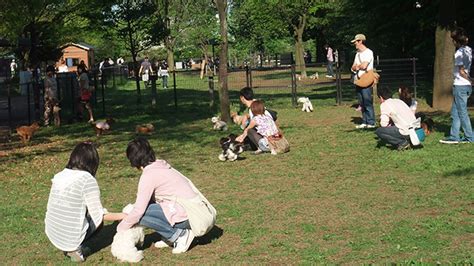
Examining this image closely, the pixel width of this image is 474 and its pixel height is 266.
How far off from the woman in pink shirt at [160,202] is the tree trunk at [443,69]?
12156 mm

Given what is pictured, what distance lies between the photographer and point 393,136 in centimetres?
1079

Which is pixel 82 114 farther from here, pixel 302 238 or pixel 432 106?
pixel 302 238

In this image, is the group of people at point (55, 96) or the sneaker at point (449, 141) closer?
the sneaker at point (449, 141)

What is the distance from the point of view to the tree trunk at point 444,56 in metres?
16.5

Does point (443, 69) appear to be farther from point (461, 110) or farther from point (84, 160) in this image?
point (84, 160)

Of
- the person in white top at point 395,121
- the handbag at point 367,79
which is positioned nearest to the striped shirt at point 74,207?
the person in white top at point 395,121

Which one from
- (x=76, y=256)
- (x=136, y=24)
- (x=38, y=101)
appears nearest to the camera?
(x=76, y=256)

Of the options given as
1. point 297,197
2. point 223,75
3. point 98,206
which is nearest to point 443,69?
point 223,75

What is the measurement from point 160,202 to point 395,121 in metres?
5.52

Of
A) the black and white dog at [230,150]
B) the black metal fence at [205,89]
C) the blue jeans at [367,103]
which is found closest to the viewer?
the black and white dog at [230,150]

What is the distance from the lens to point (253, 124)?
11.5 m

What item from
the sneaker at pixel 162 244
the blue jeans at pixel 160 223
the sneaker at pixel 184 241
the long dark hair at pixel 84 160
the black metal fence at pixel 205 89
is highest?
the black metal fence at pixel 205 89

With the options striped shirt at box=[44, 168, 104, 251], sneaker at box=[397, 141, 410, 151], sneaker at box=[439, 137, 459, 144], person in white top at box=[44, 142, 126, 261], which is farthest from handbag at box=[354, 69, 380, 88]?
striped shirt at box=[44, 168, 104, 251]

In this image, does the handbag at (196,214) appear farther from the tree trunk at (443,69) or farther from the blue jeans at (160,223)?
the tree trunk at (443,69)
